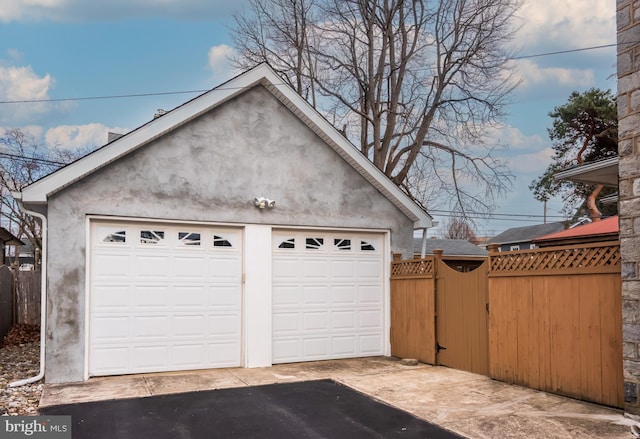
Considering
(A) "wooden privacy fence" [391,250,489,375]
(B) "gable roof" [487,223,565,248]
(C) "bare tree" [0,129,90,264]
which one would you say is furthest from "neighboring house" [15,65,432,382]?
(B) "gable roof" [487,223,565,248]

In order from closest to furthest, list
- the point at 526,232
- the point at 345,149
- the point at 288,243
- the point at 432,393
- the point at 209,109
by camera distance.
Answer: the point at 432,393, the point at 209,109, the point at 288,243, the point at 345,149, the point at 526,232

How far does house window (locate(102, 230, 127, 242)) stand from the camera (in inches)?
328

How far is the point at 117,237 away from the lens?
8391 millimetres

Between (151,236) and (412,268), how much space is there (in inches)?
182

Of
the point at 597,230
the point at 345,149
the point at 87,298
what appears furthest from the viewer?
the point at 597,230

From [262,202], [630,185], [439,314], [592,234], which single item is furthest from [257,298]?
[592,234]

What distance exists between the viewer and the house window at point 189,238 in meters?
8.82

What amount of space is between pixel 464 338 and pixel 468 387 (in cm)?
129

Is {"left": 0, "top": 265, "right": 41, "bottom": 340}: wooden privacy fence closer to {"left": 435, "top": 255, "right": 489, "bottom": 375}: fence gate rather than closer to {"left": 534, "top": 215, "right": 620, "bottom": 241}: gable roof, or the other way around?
{"left": 435, "top": 255, "right": 489, "bottom": 375}: fence gate

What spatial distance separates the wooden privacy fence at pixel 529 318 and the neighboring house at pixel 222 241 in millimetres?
1302

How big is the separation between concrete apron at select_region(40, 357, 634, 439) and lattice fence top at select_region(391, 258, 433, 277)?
161 cm

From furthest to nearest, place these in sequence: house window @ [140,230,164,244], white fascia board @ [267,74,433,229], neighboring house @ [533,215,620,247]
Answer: neighboring house @ [533,215,620,247], white fascia board @ [267,74,433,229], house window @ [140,230,164,244]

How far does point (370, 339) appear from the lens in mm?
10234

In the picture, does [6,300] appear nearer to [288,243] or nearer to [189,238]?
[189,238]
